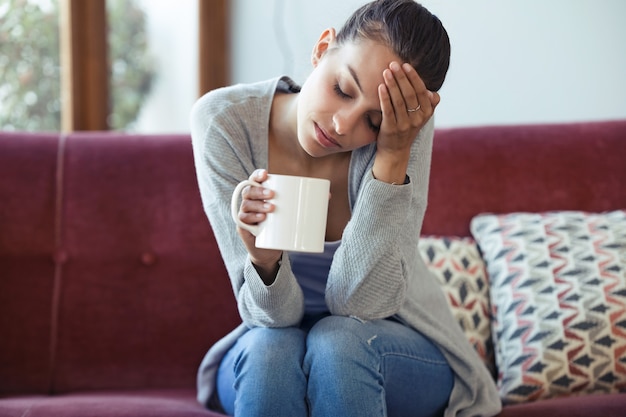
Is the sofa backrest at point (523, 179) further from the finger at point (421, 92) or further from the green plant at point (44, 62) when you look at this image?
the green plant at point (44, 62)

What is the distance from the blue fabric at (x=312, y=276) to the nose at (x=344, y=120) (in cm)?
32

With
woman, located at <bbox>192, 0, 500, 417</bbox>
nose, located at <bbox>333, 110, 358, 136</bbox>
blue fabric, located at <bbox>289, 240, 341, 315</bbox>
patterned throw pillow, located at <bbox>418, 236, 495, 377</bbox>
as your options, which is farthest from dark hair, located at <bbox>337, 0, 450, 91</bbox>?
patterned throw pillow, located at <bbox>418, 236, 495, 377</bbox>

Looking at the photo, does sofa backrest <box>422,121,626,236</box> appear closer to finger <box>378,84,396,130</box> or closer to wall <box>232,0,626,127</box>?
wall <box>232,0,626,127</box>

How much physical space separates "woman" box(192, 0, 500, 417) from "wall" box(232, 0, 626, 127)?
0.85 metres

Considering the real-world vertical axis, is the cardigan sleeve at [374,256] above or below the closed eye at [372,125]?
below

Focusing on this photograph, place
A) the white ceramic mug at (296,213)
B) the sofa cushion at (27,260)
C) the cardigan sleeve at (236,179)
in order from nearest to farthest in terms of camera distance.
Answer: the white ceramic mug at (296,213) < the cardigan sleeve at (236,179) < the sofa cushion at (27,260)

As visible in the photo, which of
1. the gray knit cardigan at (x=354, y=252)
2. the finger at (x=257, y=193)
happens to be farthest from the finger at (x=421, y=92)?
the finger at (x=257, y=193)

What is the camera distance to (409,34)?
3.81 ft

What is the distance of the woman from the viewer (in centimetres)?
115

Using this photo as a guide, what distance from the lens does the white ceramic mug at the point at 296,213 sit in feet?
3.37

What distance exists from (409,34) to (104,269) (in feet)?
3.14

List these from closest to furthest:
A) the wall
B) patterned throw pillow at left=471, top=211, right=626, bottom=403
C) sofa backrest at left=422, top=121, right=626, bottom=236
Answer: patterned throw pillow at left=471, top=211, right=626, bottom=403 → sofa backrest at left=422, top=121, right=626, bottom=236 → the wall

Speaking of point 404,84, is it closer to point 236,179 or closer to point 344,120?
point 344,120

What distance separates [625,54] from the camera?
2188 millimetres
